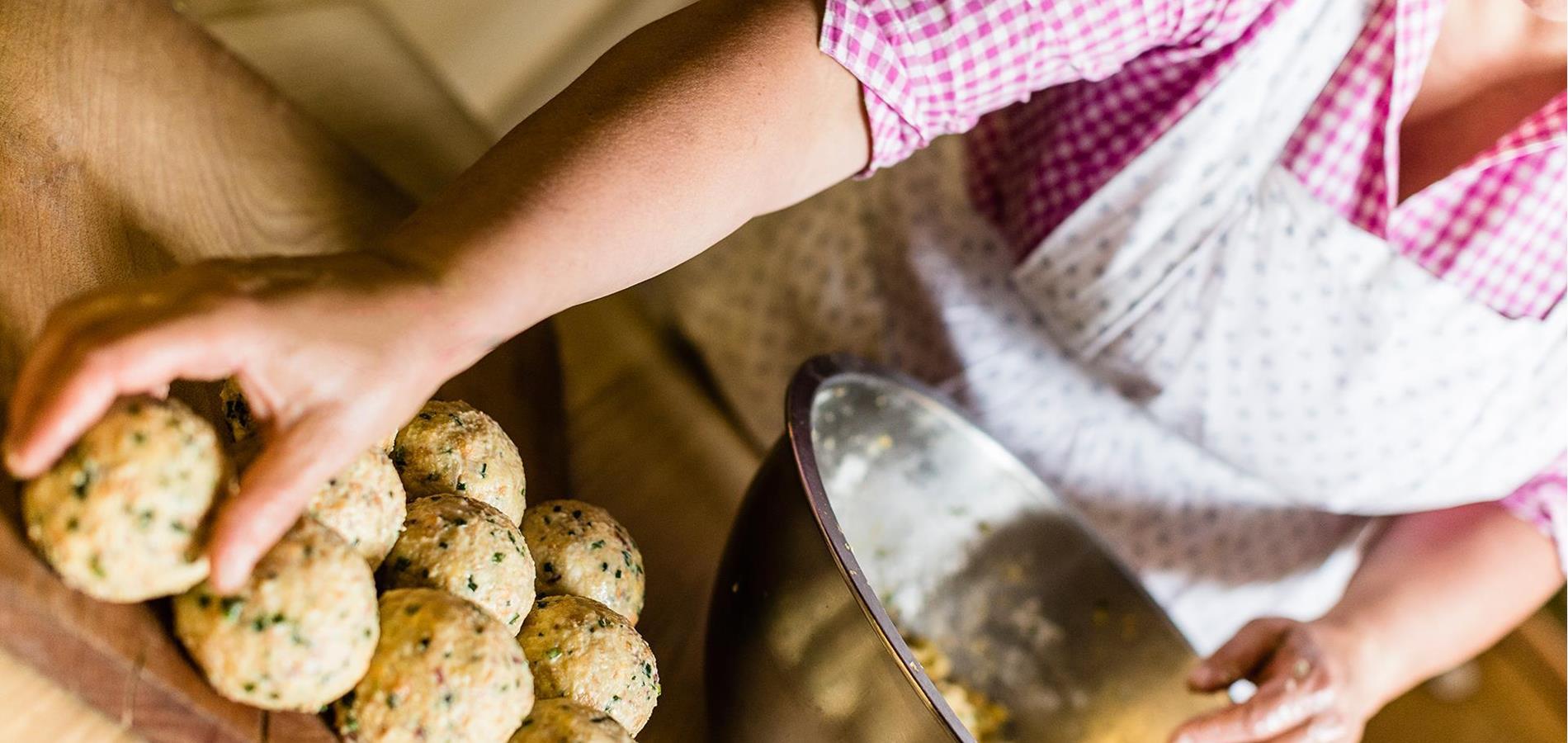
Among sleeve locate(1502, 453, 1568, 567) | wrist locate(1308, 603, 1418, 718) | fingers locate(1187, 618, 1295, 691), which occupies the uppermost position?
fingers locate(1187, 618, 1295, 691)

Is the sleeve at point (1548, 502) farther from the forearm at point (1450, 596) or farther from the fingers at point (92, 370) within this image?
the fingers at point (92, 370)

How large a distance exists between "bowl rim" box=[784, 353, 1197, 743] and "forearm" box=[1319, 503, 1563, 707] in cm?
21

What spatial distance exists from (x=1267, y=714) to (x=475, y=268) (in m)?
0.80

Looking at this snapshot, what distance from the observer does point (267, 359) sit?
394 millimetres

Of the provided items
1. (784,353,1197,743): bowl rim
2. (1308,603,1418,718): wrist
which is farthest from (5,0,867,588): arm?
(1308,603,1418,718): wrist

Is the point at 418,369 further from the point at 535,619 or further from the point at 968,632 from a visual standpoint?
the point at 968,632

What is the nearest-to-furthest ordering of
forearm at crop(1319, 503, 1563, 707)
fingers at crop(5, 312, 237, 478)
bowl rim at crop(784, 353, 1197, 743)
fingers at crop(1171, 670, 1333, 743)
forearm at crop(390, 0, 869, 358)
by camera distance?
fingers at crop(5, 312, 237, 478), forearm at crop(390, 0, 869, 358), bowl rim at crop(784, 353, 1197, 743), fingers at crop(1171, 670, 1333, 743), forearm at crop(1319, 503, 1563, 707)

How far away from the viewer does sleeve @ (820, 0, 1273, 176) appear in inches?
25.3

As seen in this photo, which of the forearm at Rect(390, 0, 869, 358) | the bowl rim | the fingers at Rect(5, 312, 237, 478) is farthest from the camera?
the bowl rim

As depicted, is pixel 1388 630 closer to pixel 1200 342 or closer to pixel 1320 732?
pixel 1320 732

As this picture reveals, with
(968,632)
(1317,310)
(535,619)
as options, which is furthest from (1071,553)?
(535,619)

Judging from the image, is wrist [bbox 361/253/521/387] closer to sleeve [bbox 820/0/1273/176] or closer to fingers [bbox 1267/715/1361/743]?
sleeve [bbox 820/0/1273/176]

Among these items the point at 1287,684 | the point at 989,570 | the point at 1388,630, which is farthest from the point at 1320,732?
the point at 989,570

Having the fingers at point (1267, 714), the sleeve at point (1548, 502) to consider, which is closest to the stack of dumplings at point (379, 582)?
the fingers at point (1267, 714)
